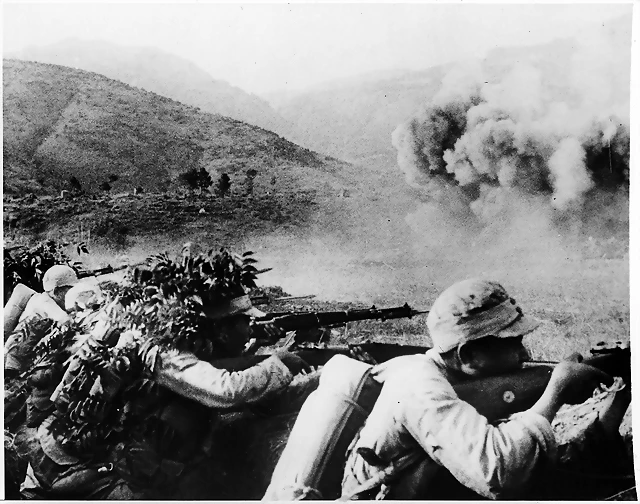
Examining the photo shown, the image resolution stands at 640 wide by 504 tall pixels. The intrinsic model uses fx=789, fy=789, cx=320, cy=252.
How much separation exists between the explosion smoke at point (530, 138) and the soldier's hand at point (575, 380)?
978mm

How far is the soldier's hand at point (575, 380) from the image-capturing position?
197 inches

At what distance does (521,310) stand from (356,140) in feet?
5.21

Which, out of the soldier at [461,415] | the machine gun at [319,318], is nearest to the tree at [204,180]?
the machine gun at [319,318]

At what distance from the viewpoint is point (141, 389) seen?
516cm

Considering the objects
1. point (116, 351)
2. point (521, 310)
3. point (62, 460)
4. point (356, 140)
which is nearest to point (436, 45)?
point (356, 140)

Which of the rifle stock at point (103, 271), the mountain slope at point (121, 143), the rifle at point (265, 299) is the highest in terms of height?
the mountain slope at point (121, 143)

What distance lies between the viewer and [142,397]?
5.16 meters

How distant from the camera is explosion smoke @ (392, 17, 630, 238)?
525cm

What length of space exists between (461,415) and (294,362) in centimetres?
113

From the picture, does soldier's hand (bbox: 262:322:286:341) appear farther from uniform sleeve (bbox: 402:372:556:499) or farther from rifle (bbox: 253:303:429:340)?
uniform sleeve (bbox: 402:372:556:499)

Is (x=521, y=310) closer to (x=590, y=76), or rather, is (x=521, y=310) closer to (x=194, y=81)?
(x=590, y=76)

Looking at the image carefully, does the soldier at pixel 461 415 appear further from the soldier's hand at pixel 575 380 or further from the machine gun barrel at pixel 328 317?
the machine gun barrel at pixel 328 317

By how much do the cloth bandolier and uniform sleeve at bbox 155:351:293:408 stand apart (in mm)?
10

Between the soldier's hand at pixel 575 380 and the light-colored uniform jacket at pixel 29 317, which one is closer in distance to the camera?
the soldier's hand at pixel 575 380
